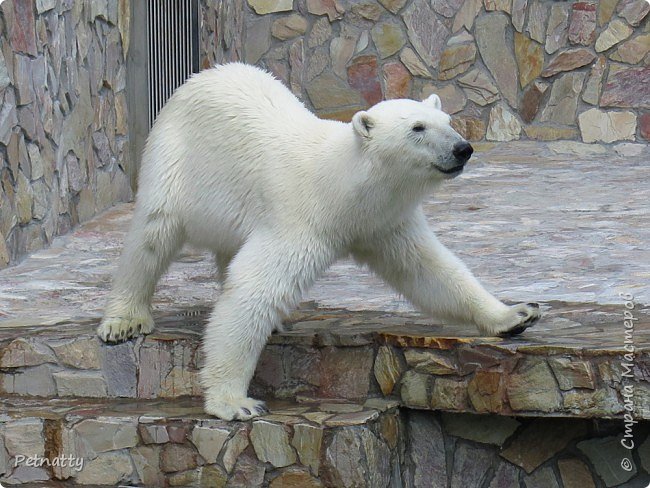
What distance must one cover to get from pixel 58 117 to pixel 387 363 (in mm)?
2887

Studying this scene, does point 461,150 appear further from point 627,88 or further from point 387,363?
point 627,88

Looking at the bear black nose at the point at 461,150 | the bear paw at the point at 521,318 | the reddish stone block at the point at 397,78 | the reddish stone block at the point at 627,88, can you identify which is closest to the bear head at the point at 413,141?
the bear black nose at the point at 461,150

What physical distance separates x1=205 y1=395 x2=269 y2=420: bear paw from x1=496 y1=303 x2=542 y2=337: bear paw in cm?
83

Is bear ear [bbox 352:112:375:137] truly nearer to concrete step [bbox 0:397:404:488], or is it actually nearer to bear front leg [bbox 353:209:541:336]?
bear front leg [bbox 353:209:541:336]

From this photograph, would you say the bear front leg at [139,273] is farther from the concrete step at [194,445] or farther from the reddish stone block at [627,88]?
the reddish stone block at [627,88]

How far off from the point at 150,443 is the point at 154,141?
1.07 metres

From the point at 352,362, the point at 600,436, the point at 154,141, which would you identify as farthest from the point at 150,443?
the point at 600,436

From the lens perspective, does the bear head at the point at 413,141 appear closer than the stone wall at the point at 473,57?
Yes

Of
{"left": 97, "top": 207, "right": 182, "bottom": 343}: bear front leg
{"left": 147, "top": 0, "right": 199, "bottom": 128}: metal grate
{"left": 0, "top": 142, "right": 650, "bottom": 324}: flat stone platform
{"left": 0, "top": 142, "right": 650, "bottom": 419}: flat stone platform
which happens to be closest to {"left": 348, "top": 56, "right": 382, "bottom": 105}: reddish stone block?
{"left": 0, "top": 142, "right": 650, "bottom": 324}: flat stone platform

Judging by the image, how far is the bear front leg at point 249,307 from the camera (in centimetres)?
353

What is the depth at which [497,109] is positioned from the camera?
8.67m

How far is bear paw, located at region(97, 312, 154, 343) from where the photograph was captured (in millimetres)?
3998

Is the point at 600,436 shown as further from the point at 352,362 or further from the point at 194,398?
the point at 194,398

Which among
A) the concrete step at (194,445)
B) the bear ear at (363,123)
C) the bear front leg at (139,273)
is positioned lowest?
the concrete step at (194,445)
